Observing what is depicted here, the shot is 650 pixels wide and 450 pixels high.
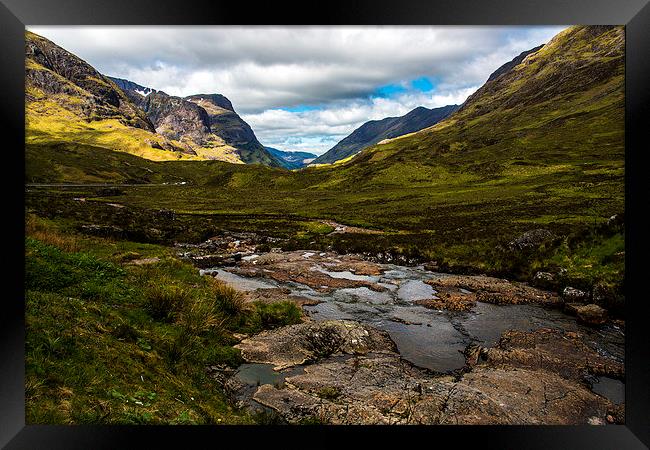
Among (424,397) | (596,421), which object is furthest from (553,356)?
(424,397)

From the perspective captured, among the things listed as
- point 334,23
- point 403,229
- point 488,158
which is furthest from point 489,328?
point 488,158

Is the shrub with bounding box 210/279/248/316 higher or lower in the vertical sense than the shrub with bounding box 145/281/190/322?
lower

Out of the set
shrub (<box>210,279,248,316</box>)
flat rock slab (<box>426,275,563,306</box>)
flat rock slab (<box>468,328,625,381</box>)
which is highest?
shrub (<box>210,279,248,316</box>)

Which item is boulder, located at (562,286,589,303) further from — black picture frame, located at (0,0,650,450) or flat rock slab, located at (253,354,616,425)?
black picture frame, located at (0,0,650,450)

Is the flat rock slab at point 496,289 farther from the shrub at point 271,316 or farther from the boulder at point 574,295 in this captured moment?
the shrub at point 271,316

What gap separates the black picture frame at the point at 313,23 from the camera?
536 cm

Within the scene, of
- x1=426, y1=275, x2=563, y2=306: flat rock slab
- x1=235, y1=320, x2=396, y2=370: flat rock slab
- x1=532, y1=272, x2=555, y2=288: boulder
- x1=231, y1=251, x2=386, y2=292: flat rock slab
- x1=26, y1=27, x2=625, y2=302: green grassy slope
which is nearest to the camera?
x1=235, y1=320, x2=396, y2=370: flat rock slab

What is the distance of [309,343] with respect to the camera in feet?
40.4

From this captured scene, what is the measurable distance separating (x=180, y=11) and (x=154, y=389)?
675 centimetres

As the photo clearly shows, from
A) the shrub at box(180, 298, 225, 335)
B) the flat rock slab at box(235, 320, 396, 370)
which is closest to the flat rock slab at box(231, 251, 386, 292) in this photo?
the flat rock slab at box(235, 320, 396, 370)

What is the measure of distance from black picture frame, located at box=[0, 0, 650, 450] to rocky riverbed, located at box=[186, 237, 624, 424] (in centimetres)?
295

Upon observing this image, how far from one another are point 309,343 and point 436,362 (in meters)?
4.45

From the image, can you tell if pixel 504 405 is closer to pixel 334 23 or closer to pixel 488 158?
pixel 334 23

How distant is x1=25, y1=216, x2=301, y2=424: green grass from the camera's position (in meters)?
5.77
